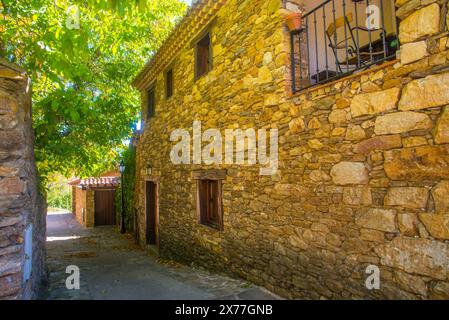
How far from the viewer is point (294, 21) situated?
12.0 feet

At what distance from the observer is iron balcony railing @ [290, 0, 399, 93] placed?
3.18m

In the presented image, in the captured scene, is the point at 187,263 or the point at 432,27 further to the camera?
the point at 187,263

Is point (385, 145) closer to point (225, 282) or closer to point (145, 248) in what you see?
point (225, 282)

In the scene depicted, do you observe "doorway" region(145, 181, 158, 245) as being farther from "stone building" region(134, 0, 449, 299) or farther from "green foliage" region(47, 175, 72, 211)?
"green foliage" region(47, 175, 72, 211)

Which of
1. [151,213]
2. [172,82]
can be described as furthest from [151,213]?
[172,82]

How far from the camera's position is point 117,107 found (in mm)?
8312

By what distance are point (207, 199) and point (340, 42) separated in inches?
139

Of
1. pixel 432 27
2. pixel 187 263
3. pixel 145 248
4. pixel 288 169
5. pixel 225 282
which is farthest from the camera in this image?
pixel 145 248

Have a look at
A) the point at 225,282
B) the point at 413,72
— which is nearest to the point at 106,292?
the point at 225,282

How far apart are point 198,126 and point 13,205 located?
3.72m

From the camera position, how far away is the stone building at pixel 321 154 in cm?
243

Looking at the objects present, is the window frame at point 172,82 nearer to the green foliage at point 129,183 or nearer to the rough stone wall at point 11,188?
the rough stone wall at point 11,188

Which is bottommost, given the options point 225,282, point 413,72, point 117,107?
point 225,282

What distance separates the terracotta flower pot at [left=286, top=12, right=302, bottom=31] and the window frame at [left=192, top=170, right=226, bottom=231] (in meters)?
2.37
